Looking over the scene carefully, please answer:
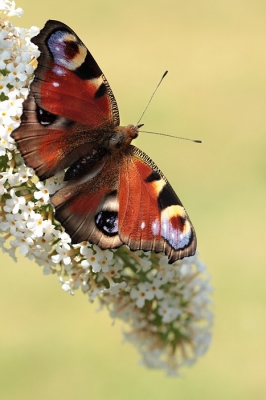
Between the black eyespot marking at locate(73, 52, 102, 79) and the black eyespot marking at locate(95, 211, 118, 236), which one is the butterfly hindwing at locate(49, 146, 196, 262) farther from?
the black eyespot marking at locate(73, 52, 102, 79)

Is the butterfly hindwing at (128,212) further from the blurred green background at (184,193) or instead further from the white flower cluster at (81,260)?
the blurred green background at (184,193)

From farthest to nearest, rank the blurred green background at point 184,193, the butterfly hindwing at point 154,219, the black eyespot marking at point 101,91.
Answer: the blurred green background at point 184,193 < the black eyespot marking at point 101,91 < the butterfly hindwing at point 154,219

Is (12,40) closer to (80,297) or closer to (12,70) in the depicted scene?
(12,70)

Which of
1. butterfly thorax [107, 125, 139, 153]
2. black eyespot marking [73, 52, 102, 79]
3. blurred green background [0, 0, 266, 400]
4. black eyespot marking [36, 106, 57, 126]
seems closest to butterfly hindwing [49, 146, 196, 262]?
butterfly thorax [107, 125, 139, 153]

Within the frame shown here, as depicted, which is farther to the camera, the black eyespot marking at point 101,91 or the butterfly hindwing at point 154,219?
the black eyespot marking at point 101,91

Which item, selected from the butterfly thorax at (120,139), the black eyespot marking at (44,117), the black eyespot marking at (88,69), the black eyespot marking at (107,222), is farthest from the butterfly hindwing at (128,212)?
the black eyespot marking at (88,69)

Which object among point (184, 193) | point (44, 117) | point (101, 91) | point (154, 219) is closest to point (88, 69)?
point (101, 91)

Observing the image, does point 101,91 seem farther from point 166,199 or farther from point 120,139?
point 166,199

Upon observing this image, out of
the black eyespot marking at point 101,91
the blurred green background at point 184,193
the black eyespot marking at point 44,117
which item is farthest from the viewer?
the blurred green background at point 184,193
